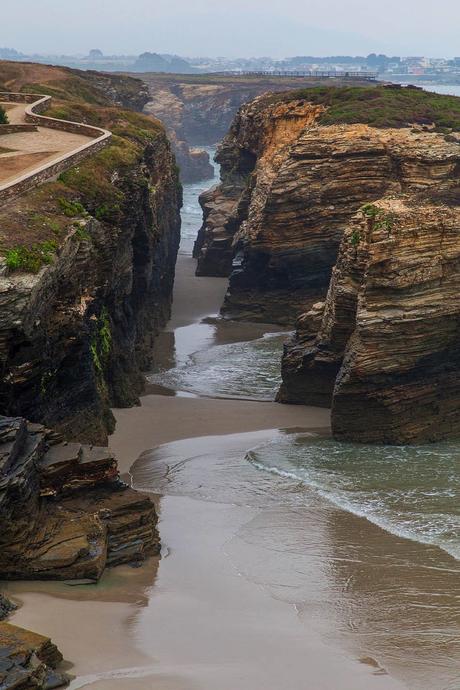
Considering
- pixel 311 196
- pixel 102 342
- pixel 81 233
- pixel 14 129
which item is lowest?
pixel 102 342

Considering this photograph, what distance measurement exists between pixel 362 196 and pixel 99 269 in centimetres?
1841

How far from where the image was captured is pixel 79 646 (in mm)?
18875

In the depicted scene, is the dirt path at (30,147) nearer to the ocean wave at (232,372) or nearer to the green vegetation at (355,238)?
the ocean wave at (232,372)

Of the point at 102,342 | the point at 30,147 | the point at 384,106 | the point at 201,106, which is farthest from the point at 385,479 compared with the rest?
the point at 201,106

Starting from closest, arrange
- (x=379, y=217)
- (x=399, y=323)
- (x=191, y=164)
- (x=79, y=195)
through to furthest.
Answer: (x=399, y=323), (x=379, y=217), (x=79, y=195), (x=191, y=164)

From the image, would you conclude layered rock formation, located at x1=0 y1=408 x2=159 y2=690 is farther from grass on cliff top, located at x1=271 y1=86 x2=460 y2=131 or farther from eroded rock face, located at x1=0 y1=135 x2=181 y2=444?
grass on cliff top, located at x1=271 y1=86 x2=460 y2=131

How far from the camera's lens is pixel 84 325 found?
29.8m

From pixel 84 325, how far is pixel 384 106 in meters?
31.0

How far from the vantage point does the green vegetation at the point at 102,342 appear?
33344 mm

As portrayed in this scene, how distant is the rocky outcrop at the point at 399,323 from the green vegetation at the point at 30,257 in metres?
8.95

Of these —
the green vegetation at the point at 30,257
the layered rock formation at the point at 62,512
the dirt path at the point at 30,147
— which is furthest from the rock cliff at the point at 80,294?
the layered rock formation at the point at 62,512

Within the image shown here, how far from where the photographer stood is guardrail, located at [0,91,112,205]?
33875mm

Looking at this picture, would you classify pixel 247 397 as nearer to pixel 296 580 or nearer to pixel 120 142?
pixel 120 142

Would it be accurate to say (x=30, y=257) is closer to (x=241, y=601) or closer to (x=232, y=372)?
(x=241, y=601)
